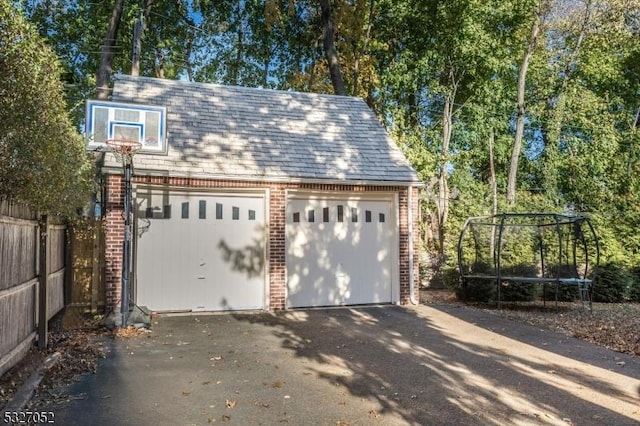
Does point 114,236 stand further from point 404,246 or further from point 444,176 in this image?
point 444,176

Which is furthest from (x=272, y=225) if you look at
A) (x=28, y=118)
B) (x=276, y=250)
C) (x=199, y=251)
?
(x=28, y=118)

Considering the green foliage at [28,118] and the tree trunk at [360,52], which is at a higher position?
the tree trunk at [360,52]

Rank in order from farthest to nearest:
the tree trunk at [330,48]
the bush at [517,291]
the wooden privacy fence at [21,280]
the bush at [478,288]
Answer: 1. the tree trunk at [330,48]
2. the bush at [517,291]
3. the bush at [478,288]
4. the wooden privacy fence at [21,280]

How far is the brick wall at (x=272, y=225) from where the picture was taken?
8570 mm

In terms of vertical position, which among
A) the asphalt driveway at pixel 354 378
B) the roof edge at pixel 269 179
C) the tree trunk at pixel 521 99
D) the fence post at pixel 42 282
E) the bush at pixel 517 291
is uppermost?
the tree trunk at pixel 521 99

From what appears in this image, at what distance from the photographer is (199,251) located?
9344 millimetres

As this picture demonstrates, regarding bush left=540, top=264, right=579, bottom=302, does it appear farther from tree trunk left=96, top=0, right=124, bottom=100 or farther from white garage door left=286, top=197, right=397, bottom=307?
tree trunk left=96, top=0, right=124, bottom=100

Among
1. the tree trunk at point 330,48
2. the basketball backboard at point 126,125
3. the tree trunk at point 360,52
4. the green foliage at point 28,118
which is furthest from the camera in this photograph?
the tree trunk at point 360,52

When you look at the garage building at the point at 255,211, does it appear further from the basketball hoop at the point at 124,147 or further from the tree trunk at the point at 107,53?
the tree trunk at the point at 107,53

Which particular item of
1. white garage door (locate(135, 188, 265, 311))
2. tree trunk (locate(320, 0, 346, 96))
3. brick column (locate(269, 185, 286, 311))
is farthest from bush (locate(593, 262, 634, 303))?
tree trunk (locate(320, 0, 346, 96))

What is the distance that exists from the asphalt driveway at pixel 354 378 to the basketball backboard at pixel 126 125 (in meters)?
2.96

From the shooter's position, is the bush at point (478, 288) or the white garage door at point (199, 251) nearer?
the white garage door at point (199, 251)

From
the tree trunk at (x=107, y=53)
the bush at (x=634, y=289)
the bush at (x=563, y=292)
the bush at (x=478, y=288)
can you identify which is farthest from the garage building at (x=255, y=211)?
the tree trunk at (x=107, y=53)

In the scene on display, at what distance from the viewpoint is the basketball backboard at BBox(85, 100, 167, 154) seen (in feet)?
25.9
